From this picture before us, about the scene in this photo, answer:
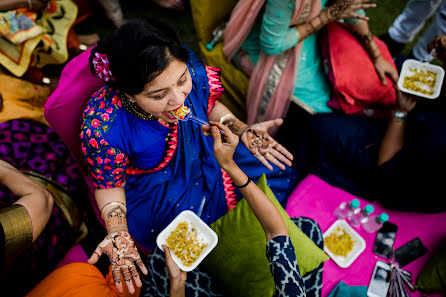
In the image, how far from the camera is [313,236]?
1691 mm

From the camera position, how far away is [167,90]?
47.6 inches

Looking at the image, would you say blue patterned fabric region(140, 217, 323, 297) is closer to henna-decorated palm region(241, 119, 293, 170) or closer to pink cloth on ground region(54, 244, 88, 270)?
pink cloth on ground region(54, 244, 88, 270)

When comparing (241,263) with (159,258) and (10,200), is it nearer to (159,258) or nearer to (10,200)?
(159,258)

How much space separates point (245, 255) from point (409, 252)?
112 centimetres

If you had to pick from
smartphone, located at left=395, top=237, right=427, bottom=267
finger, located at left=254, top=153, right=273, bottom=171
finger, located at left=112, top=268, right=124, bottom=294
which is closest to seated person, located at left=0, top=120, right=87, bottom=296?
finger, located at left=112, top=268, right=124, bottom=294

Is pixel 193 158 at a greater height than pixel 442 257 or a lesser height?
greater

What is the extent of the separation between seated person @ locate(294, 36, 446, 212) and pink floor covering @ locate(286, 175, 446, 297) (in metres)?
0.08

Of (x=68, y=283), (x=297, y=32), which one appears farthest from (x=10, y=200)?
(x=297, y=32)

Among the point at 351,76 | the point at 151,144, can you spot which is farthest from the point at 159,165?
the point at 351,76

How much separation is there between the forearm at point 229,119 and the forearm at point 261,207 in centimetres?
40

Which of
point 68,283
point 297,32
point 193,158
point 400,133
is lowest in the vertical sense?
point 68,283

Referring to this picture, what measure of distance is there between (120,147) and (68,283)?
66 cm

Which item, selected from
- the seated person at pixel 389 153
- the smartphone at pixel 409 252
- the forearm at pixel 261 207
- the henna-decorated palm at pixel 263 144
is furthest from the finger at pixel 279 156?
the smartphone at pixel 409 252

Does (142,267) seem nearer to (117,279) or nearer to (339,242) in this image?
(117,279)
